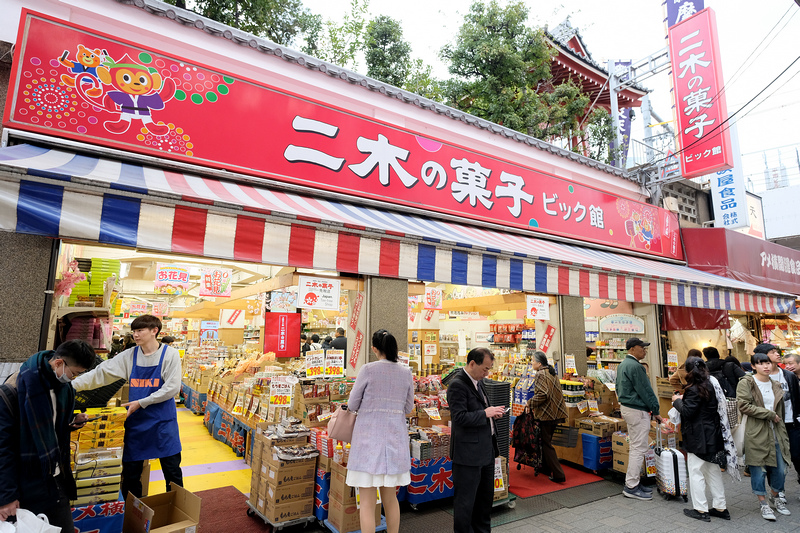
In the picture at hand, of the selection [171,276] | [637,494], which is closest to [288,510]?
[637,494]

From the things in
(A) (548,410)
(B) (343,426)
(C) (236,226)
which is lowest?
(A) (548,410)

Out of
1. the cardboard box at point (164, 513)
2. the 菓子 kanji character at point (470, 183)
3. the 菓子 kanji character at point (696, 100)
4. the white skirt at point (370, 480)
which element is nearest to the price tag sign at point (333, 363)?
the white skirt at point (370, 480)

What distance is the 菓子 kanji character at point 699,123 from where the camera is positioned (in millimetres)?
9195

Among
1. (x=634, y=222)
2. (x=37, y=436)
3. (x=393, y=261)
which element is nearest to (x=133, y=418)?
(x=37, y=436)

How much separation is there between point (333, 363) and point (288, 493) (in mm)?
1789

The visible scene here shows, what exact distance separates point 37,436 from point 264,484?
249 centimetres

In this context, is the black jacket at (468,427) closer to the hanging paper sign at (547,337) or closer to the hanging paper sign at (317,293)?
the hanging paper sign at (317,293)

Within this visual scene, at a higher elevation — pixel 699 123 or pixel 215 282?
pixel 699 123

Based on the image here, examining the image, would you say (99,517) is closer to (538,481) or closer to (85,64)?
(85,64)

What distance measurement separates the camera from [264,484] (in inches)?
174

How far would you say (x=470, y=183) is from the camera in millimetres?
7648

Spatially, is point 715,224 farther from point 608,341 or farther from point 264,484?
point 264,484

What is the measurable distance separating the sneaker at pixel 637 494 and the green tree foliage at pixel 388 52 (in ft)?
33.2

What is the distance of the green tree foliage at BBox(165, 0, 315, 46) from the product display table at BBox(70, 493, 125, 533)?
30.8 ft
